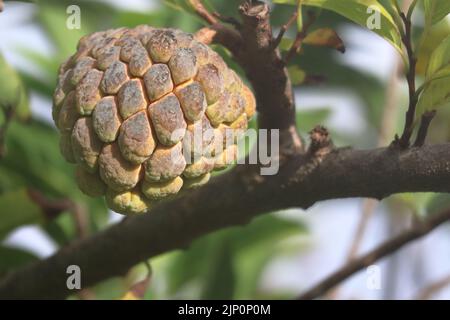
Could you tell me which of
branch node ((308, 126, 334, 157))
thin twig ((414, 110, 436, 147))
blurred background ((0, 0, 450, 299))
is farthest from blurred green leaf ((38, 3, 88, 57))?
thin twig ((414, 110, 436, 147))

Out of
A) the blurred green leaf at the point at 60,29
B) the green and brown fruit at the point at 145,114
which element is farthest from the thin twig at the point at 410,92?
the blurred green leaf at the point at 60,29

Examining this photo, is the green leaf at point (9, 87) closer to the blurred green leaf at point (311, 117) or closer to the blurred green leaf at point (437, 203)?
the blurred green leaf at point (311, 117)

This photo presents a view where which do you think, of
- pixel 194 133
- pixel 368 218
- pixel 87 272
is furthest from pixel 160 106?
pixel 368 218

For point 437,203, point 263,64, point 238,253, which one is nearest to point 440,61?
point 263,64

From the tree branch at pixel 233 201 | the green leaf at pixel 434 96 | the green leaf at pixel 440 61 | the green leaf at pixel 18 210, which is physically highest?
the green leaf at pixel 18 210

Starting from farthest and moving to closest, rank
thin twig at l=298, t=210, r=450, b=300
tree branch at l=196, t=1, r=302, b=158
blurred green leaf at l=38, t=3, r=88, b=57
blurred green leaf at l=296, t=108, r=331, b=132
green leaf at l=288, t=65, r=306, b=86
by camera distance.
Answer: blurred green leaf at l=38, t=3, r=88, b=57, blurred green leaf at l=296, t=108, r=331, b=132, thin twig at l=298, t=210, r=450, b=300, green leaf at l=288, t=65, r=306, b=86, tree branch at l=196, t=1, r=302, b=158

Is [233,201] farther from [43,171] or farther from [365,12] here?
[43,171]

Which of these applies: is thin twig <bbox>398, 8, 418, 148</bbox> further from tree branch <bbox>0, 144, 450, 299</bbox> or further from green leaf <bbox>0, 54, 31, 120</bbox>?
green leaf <bbox>0, 54, 31, 120</bbox>
